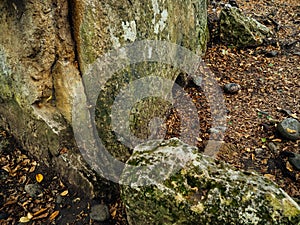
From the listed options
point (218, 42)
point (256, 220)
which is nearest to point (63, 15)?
point (256, 220)

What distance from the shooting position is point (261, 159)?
3.82 meters

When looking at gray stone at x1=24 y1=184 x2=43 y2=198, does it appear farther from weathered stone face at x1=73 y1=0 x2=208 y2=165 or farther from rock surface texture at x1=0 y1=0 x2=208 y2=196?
weathered stone face at x1=73 y1=0 x2=208 y2=165

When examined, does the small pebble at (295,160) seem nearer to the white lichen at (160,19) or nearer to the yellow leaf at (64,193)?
the white lichen at (160,19)

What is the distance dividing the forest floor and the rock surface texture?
0.70 ft

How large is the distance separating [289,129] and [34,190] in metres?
3.28

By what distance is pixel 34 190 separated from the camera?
10.9 ft

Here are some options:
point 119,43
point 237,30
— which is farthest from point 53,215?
point 237,30

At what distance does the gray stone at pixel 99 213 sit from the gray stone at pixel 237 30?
14.1 ft

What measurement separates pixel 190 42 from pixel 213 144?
191 centimetres

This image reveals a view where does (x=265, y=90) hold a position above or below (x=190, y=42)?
below

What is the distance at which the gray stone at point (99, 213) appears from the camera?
311cm

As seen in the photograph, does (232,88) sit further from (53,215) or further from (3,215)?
(3,215)

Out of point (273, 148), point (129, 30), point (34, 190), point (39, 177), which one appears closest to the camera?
point (129, 30)

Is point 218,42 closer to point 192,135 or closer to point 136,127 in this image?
point 192,135
